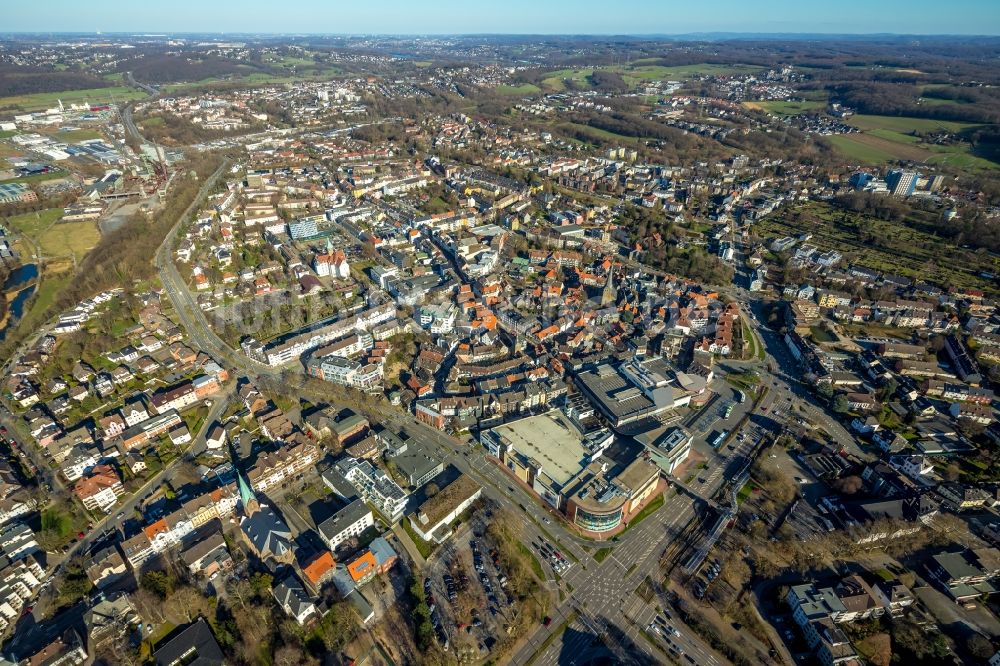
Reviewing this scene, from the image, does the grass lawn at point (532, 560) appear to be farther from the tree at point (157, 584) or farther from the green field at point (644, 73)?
the green field at point (644, 73)

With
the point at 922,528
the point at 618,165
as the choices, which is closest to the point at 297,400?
the point at 922,528

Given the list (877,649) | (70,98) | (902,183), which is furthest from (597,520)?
(70,98)

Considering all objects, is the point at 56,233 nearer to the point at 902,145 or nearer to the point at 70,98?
the point at 70,98

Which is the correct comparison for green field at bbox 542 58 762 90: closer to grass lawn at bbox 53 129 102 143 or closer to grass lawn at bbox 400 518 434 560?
grass lawn at bbox 53 129 102 143

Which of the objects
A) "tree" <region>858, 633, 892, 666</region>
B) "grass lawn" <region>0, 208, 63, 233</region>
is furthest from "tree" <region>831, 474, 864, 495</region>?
"grass lawn" <region>0, 208, 63, 233</region>

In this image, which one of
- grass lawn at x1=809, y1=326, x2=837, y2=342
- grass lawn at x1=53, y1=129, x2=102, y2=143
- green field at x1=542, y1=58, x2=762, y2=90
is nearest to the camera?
grass lawn at x1=809, y1=326, x2=837, y2=342

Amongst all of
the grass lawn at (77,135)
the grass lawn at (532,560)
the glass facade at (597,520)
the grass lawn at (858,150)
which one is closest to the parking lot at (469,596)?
the grass lawn at (532,560)

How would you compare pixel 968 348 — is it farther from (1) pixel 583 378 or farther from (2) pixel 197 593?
(2) pixel 197 593
